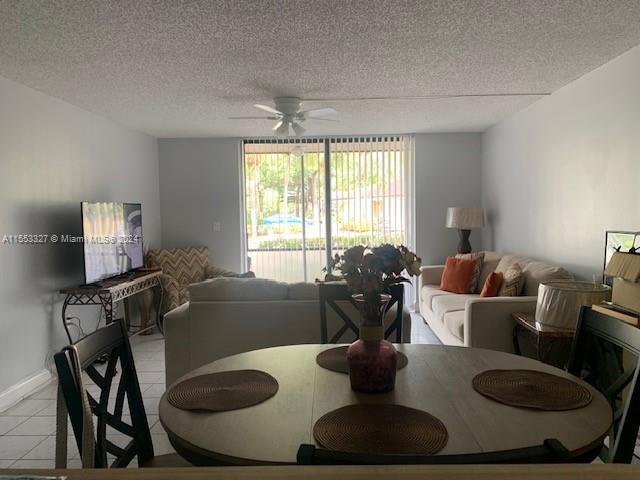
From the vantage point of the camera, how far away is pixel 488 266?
5.21 meters

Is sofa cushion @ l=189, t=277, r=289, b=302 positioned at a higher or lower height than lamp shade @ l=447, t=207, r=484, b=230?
lower

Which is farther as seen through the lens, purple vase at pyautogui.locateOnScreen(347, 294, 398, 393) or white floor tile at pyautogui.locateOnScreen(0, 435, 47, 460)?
white floor tile at pyautogui.locateOnScreen(0, 435, 47, 460)

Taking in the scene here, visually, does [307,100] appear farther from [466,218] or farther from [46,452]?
[46,452]

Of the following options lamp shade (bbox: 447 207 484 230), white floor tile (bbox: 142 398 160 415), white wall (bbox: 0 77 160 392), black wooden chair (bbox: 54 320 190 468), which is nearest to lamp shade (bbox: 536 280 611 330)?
black wooden chair (bbox: 54 320 190 468)

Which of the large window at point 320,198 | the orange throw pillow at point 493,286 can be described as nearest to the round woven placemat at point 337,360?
the orange throw pillow at point 493,286

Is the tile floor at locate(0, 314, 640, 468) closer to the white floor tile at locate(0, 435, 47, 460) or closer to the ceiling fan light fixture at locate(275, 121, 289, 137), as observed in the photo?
the white floor tile at locate(0, 435, 47, 460)

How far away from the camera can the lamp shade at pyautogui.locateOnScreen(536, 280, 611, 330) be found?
266 cm

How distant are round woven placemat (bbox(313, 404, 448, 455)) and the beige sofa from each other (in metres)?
2.25

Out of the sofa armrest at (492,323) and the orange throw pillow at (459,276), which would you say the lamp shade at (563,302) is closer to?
the sofa armrest at (492,323)

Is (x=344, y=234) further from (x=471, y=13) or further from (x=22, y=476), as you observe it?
(x=22, y=476)

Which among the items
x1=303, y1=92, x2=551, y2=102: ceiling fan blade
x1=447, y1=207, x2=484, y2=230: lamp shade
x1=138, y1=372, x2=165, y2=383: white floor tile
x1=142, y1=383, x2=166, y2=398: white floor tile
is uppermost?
x1=303, y1=92, x2=551, y2=102: ceiling fan blade

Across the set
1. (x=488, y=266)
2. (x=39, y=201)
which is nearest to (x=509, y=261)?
(x=488, y=266)

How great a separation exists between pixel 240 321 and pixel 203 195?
12.0 feet

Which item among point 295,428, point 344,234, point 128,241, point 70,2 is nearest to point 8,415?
point 128,241
